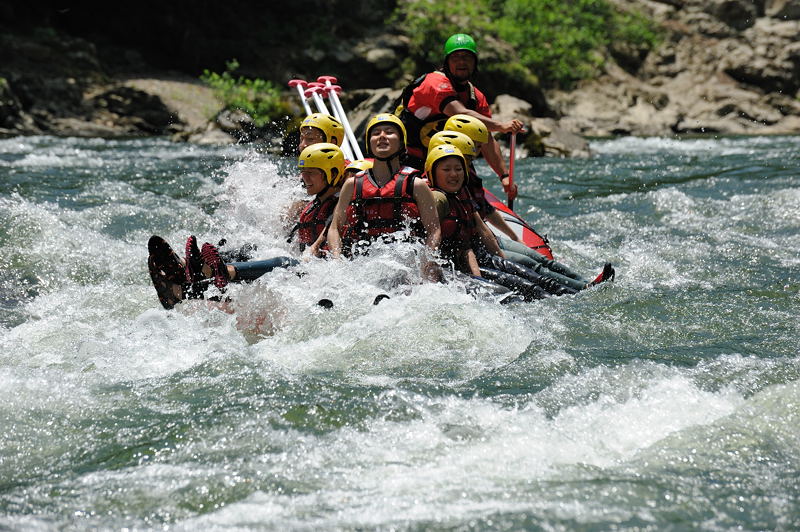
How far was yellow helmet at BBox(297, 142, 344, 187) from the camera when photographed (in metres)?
6.40

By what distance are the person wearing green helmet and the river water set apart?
54.5 inches

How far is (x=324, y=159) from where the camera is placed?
6426 millimetres

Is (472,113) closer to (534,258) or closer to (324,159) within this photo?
(534,258)

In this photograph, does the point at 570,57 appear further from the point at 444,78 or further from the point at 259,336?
the point at 259,336

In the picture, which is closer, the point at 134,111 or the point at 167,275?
the point at 167,275

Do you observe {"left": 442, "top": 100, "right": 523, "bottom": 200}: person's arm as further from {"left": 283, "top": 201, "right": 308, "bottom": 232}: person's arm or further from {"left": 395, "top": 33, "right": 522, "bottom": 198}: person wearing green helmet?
{"left": 283, "top": 201, "right": 308, "bottom": 232}: person's arm

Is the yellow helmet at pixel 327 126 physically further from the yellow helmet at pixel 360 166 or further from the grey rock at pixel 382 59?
the grey rock at pixel 382 59

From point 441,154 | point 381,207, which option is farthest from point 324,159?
point 441,154

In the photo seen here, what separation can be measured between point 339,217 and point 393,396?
7.69ft

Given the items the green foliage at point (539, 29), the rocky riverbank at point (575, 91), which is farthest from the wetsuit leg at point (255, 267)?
the green foliage at point (539, 29)

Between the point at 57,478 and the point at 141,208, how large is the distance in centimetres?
662

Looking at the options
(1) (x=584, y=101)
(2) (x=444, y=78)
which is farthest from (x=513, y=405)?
(1) (x=584, y=101)

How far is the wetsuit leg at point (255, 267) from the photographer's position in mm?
5867

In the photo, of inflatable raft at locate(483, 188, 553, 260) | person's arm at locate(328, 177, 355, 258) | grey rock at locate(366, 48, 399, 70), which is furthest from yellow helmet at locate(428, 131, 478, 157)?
grey rock at locate(366, 48, 399, 70)
